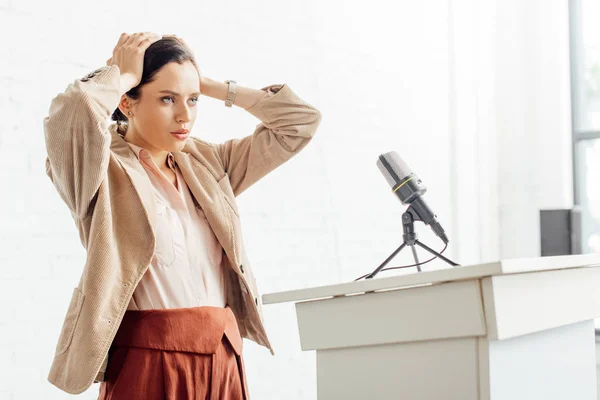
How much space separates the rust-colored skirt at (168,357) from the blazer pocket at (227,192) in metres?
0.30

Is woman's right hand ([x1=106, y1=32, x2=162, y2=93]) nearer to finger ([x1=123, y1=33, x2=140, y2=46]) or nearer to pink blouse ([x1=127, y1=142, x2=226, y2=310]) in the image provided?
finger ([x1=123, y1=33, x2=140, y2=46])

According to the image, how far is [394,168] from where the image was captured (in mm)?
1766

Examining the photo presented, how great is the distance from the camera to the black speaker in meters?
3.40

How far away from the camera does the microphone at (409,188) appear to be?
5.56ft

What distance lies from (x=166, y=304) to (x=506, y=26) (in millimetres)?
3934

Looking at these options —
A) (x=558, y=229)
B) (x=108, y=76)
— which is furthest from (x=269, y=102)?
(x=558, y=229)

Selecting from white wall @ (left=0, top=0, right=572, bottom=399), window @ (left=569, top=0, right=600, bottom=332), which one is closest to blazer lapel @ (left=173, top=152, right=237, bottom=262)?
white wall @ (left=0, top=0, right=572, bottom=399)

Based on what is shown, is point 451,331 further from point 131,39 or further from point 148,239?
point 131,39

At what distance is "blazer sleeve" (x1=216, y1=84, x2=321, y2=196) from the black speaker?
1.75 m

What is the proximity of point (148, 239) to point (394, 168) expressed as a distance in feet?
1.85

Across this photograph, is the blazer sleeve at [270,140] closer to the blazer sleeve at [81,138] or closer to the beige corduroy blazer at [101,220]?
the beige corduroy blazer at [101,220]

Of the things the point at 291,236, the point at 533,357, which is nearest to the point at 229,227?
the point at 533,357

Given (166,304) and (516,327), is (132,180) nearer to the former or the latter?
(166,304)

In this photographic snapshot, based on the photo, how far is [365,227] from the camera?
154 inches
